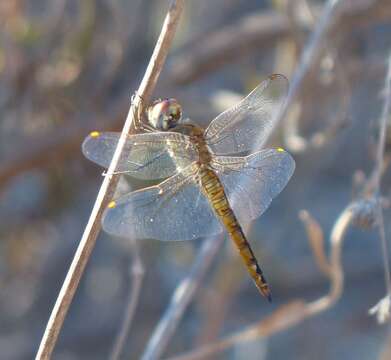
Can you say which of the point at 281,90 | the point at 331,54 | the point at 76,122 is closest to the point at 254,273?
the point at 281,90

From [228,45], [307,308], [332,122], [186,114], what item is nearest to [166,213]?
[307,308]

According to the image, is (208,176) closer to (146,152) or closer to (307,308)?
(146,152)

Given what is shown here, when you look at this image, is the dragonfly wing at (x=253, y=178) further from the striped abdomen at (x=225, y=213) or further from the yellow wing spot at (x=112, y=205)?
the yellow wing spot at (x=112, y=205)

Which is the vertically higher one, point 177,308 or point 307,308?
A: point 177,308

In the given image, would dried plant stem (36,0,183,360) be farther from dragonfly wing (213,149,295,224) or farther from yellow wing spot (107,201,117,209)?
dragonfly wing (213,149,295,224)

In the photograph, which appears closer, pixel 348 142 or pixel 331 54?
Result: pixel 331 54

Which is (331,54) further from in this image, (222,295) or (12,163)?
(12,163)
